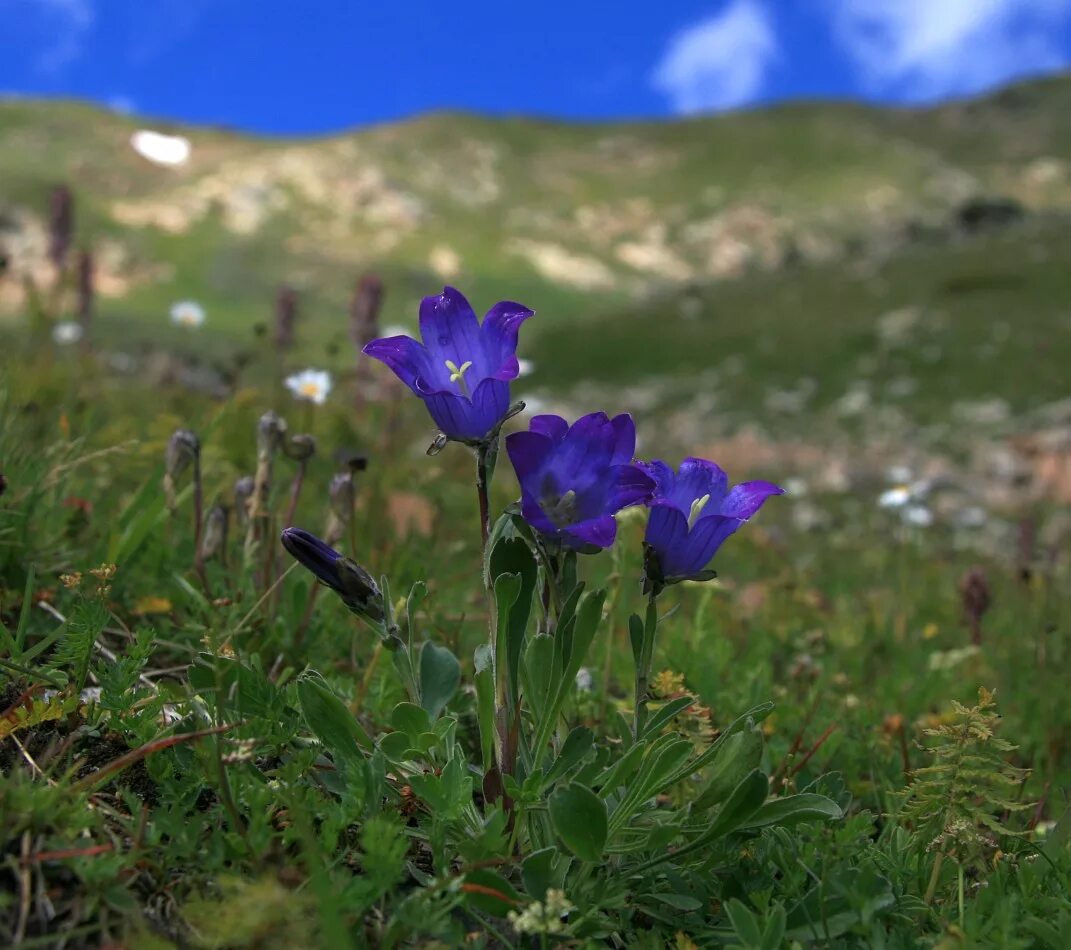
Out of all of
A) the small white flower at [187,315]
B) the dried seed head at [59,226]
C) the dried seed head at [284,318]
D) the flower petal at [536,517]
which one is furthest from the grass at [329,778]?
the dried seed head at [59,226]

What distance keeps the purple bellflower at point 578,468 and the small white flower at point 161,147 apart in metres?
61.4

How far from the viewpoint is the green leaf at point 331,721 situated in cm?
147

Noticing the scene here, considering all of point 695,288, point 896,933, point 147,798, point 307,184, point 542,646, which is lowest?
point 896,933

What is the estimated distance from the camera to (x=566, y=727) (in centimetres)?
159

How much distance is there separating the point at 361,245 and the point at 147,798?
5408 centimetres

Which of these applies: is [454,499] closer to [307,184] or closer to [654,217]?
[307,184]

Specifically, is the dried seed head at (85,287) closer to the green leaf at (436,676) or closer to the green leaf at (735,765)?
the green leaf at (436,676)

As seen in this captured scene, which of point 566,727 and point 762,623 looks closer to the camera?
point 566,727

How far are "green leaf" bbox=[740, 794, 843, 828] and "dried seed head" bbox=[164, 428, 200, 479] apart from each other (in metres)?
1.51

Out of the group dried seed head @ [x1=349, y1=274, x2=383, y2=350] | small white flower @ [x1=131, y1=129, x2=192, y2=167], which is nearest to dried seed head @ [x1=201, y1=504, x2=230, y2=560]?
dried seed head @ [x1=349, y1=274, x2=383, y2=350]

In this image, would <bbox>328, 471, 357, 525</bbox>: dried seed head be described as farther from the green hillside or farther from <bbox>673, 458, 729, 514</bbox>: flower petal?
the green hillside

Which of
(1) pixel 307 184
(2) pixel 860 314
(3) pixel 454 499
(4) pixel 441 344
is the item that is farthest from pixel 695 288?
(1) pixel 307 184

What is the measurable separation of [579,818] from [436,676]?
485 mm

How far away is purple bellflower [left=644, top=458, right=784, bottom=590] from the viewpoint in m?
1.41
